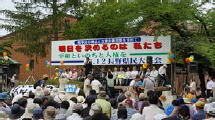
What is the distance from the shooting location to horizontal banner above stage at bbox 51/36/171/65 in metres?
24.2

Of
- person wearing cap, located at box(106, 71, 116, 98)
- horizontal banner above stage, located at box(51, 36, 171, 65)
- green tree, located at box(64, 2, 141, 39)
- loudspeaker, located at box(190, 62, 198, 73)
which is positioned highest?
green tree, located at box(64, 2, 141, 39)

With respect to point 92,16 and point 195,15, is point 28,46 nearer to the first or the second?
point 92,16

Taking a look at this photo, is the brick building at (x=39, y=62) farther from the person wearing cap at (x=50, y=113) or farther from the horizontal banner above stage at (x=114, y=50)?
the person wearing cap at (x=50, y=113)

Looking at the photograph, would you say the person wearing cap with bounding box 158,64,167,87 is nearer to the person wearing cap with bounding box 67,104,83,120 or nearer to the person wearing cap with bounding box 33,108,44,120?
the person wearing cap with bounding box 67,104,83,120

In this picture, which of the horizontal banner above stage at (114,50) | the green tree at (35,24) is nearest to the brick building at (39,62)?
the green tree at (35,24)

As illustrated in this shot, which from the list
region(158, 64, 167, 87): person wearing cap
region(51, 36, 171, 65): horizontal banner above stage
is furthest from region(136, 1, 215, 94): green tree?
region(158, 64, 167, 87): person wearing cap

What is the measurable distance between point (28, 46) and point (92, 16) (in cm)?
768

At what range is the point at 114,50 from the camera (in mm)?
26078

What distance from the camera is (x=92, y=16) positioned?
3772 cm

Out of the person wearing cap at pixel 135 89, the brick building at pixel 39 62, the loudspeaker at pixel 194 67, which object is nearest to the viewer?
the person wearing cap at pixel 135 89

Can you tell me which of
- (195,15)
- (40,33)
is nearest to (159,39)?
(195,15)

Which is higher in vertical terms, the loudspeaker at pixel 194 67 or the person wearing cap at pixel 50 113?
the loudspeaker at pixel 194 67

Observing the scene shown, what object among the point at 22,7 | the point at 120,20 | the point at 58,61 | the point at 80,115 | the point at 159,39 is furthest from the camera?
the point at 22,7

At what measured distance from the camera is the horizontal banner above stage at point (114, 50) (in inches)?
954
